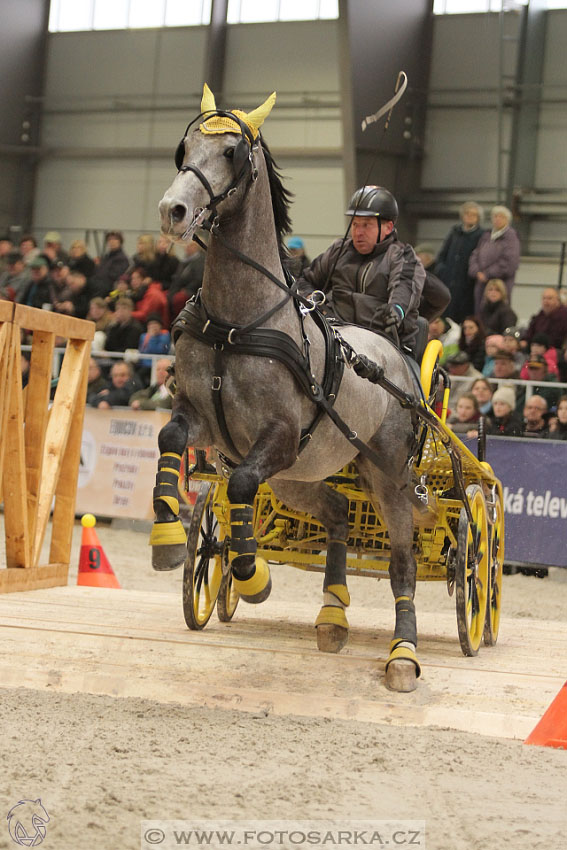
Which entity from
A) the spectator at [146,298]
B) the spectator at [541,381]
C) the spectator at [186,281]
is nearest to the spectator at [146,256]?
the spectator at [146,298]

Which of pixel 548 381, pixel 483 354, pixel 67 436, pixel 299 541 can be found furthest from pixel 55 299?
pixel 299 541

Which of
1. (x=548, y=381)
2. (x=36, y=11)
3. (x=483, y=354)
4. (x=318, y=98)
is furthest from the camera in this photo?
(x=36, y=11)

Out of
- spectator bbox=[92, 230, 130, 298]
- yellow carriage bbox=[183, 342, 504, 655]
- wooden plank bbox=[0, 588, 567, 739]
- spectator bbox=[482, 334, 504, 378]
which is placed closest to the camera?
wooden plank bbox=[0, 588, 567, 739]

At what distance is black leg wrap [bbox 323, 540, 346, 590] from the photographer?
521 cm

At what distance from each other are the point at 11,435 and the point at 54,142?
1739 cm

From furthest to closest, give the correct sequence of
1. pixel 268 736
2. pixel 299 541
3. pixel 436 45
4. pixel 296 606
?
pixel 436 45 → pixel 296 606 → pixel 299 541 → pixel 268 736

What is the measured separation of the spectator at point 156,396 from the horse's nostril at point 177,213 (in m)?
7.41

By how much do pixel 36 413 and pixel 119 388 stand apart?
529 centimetres

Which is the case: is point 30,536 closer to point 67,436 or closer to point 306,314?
point 67,436

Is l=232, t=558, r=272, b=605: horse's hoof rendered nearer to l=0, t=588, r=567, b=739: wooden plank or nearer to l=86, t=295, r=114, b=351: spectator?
l=0, t=588, r=567, b=739: wooden plank

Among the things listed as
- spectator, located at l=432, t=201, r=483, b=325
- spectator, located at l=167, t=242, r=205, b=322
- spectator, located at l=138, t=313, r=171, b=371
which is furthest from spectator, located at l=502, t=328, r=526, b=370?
spectator, located at l=167, t=242, r=205, b=322

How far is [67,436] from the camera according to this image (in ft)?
22.2

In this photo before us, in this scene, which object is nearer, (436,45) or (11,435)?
(11,435)

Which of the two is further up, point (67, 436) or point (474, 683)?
point (67, 436)
